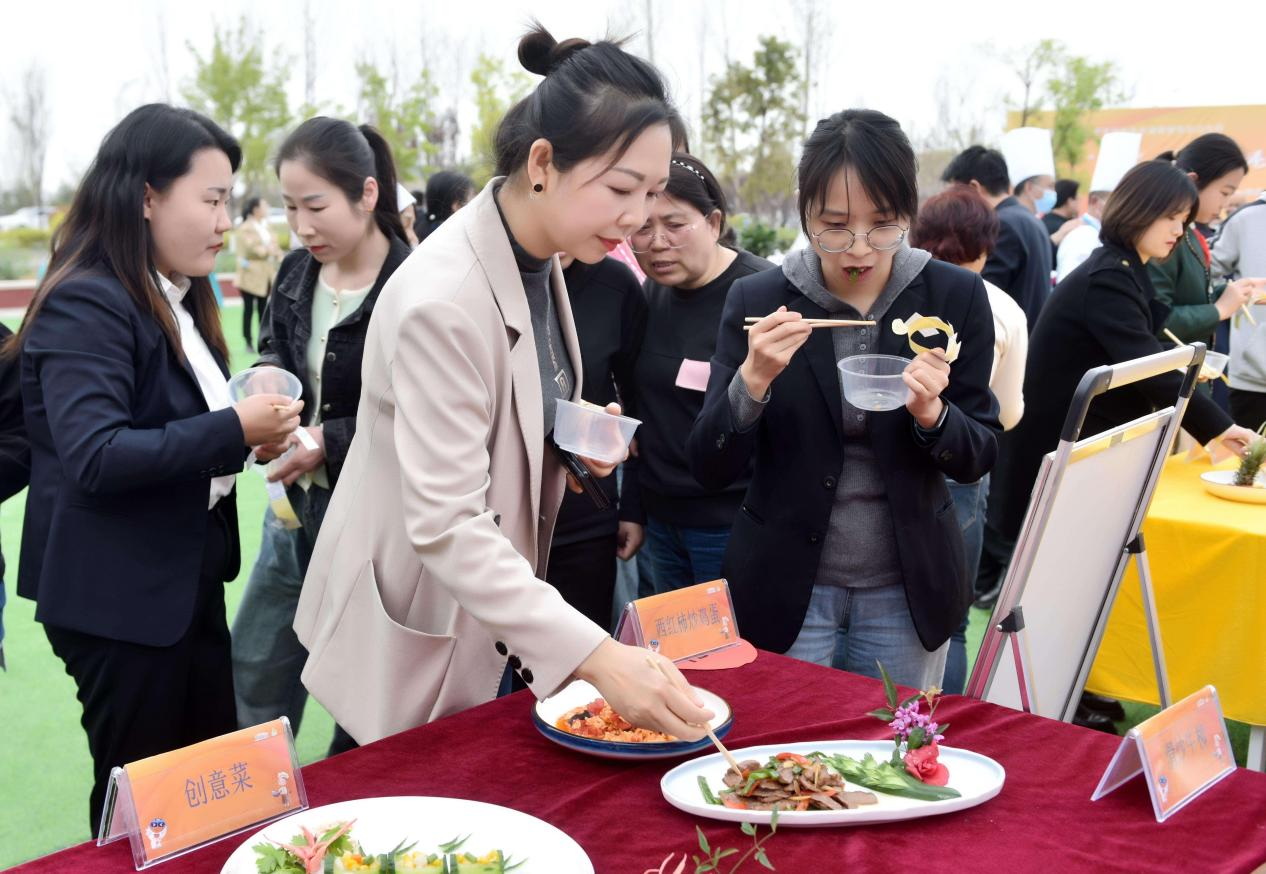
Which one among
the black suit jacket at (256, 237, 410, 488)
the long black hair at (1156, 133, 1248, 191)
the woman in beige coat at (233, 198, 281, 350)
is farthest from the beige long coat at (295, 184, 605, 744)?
the woman in beige coat at (233, 198, 281, 350)

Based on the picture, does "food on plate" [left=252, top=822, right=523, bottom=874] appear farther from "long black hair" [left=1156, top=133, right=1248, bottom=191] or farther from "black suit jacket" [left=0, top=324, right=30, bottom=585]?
"long black hair" [left=1156, top=133, right=1248, bottom=191]

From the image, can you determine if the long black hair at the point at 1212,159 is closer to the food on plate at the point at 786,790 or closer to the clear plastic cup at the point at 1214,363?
the clear plastic cup at the point at 1214,363

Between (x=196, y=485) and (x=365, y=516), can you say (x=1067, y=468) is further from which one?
(x=196, y=485)

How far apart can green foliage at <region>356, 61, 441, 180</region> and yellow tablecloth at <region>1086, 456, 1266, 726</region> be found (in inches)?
748

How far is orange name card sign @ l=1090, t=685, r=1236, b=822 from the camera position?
1.20m

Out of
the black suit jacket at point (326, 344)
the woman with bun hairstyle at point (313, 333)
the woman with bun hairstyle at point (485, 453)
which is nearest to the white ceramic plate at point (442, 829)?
the woman with bun hairstyle at point (485, 453)

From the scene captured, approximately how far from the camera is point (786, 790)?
1.19 meters

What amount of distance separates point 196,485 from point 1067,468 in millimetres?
1366

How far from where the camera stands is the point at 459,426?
129 cm

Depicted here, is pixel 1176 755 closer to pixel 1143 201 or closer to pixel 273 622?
pixel 273 622

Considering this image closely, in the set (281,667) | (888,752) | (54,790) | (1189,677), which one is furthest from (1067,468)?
(54,790)

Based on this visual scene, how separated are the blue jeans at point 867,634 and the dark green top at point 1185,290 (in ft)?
6.61

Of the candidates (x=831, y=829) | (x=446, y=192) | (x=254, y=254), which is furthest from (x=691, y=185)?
(x=254, y=254)

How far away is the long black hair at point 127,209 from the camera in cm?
179
